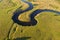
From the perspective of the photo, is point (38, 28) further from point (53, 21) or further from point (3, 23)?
point (3, 23)

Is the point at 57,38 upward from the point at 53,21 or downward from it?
downward

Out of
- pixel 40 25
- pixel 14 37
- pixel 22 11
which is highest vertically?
pixel 22 11

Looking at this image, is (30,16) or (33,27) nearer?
(33,27)

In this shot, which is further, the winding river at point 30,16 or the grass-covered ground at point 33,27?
the winding river at point 30,16

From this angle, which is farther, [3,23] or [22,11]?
[22,11]

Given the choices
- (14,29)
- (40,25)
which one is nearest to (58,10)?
(40,25)

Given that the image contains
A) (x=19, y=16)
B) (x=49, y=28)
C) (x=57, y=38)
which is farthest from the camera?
(x=19, y=16)

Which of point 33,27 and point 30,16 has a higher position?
point 30,16

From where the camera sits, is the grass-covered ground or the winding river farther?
the winding river
